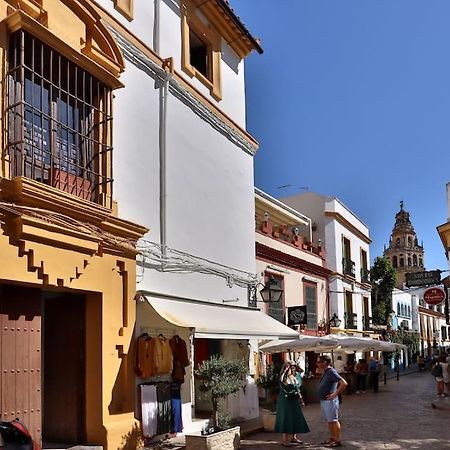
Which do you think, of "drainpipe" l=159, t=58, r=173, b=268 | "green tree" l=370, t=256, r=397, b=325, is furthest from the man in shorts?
"green tree" l=370, t=256, r=397, b=325

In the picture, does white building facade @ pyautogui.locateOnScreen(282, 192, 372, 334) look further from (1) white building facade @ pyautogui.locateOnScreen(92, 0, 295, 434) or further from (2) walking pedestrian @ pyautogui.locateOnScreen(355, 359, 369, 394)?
(1) white building facade @ pyautogui.locateOnScreen(92, 0, 295, 434)

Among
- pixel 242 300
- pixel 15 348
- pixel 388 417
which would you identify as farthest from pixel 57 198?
pixel 388 417

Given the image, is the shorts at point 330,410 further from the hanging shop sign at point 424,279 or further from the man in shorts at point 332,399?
the hanging shop sign at point 424,279

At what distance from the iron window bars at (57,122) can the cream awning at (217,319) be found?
6.59ft

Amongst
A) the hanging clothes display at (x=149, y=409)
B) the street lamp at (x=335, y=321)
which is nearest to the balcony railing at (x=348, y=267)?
the street lamp at (x=335, y=321)

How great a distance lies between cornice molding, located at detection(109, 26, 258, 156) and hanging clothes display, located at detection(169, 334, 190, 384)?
4500 millimetres

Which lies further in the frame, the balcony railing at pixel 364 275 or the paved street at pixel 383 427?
the balcony railing at pixel 364 275

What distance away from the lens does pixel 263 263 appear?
20062mm

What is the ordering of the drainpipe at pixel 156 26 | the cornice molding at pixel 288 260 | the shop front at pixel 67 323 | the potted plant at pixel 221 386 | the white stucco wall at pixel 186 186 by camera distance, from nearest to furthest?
the shop front at pixel 67 323 → the potted plant at pixel 221 386 → the white stucco wall at pixel 186 186 → the drainpipe at pixel 156 26 → the cornice molding at pixel 288 260

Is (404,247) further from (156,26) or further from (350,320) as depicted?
(156,26)

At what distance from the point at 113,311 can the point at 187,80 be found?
5.10 m

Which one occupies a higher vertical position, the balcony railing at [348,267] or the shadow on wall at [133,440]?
the balcony railing at [348,267]

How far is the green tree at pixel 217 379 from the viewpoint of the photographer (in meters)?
10.2

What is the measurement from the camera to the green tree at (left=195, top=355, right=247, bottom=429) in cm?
1022
